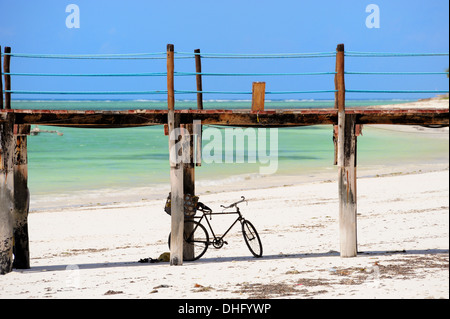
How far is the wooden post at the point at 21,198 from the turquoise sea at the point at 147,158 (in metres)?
15.1

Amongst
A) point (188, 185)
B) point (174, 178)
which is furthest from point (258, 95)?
point (188, 185)

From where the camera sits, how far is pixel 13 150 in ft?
40.6

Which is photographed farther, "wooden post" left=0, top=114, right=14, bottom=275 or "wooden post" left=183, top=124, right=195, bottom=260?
"wooden post" left=183, top=124, right=195, bottom=260

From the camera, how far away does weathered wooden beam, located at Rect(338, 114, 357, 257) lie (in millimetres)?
12492

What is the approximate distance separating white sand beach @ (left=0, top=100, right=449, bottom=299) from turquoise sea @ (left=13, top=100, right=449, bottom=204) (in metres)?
8.16

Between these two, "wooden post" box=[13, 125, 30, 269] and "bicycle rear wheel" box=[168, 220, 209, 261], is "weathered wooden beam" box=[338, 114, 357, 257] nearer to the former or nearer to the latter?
"bicycle rear wheel" box=[168, 220, 209, 261]

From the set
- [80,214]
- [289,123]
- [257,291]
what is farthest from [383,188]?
[257,291]

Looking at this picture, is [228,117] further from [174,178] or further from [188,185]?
[188,185]

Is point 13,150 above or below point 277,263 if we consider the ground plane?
above

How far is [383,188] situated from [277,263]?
12.8 metres

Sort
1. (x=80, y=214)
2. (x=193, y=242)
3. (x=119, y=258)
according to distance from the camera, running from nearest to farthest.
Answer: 1. (x=193, y=242)
2. (x=119, y=258)
3. (x=80, y=214)

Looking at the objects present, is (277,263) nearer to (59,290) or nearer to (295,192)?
(59,290)

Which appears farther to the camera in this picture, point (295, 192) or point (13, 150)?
point (295, 192)

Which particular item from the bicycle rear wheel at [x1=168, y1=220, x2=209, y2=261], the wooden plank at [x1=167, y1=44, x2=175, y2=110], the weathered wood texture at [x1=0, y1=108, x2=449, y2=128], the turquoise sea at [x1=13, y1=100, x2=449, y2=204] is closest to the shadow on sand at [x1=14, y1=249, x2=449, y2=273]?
the bicycle rear wheel at [x1=168, y1=220, x2=209, y2=261]
